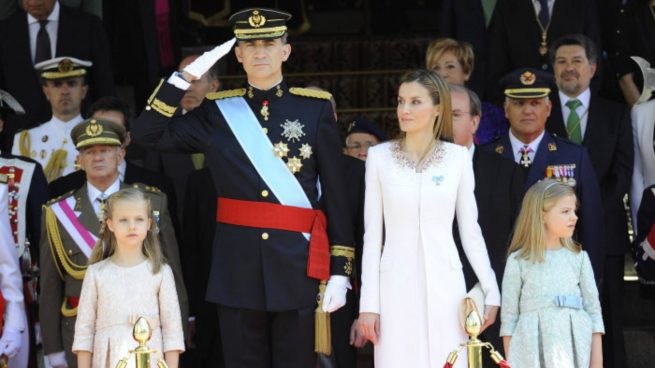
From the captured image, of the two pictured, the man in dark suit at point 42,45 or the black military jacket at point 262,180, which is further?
the man in dark suit at point 42,45

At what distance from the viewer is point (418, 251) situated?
639cm

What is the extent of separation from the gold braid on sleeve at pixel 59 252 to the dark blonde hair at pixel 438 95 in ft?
6.14

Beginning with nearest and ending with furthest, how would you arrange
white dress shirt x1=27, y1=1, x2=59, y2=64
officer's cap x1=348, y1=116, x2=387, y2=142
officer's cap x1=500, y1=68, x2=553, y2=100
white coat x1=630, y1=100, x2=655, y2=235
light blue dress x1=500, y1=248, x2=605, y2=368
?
light blue dress x1=500, y1=248, x2=605, y2=368 < officer's cap x1=500, y1=68, x2=553, y2=100 < officer's cap x1=348, y1=116, x2=387, y2=142 < white coat x1=630, y1=100, x2=655, y2=235 < white dress shirt x1=27, y1=1, x2=59, y2=64

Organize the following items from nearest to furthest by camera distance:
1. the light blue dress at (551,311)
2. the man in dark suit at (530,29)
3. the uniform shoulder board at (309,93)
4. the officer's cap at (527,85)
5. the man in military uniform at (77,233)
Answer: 1. the uniform shoulder board at (309,93)
2. the light blue dress at (551,311)
3. the man in military uniform at (77,233)
4. the officer's cap at (527,85)
5. the man in dark suit at (530,29)

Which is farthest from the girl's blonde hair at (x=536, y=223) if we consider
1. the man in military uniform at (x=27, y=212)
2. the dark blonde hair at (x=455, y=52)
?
the man in military uniform at (x=27, y=212)

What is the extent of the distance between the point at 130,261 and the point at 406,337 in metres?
1.29

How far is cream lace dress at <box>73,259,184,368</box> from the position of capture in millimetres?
6645

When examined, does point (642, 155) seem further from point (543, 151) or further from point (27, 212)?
point (27, 212)

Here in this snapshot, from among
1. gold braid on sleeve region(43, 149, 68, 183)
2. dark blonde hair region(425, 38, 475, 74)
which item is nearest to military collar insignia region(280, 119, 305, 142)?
dark blonde hair region(425, 38, 475, 74)

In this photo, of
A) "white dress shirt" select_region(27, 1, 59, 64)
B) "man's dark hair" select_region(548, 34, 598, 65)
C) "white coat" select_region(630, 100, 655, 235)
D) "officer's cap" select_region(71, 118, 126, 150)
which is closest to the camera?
"officer's cap" select_region(71, 118, 126, 150)

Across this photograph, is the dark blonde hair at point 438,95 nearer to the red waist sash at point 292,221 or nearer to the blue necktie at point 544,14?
the red waist sash at point 292,221

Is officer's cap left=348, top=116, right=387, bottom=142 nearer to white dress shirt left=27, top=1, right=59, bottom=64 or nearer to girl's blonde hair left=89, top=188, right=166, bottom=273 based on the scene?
girl's blonde hair left=89, top=188, right=166, bottom=273

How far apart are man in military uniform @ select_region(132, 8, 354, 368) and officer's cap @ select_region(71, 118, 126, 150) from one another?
976 millimetres

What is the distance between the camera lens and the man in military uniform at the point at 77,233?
7.23m
